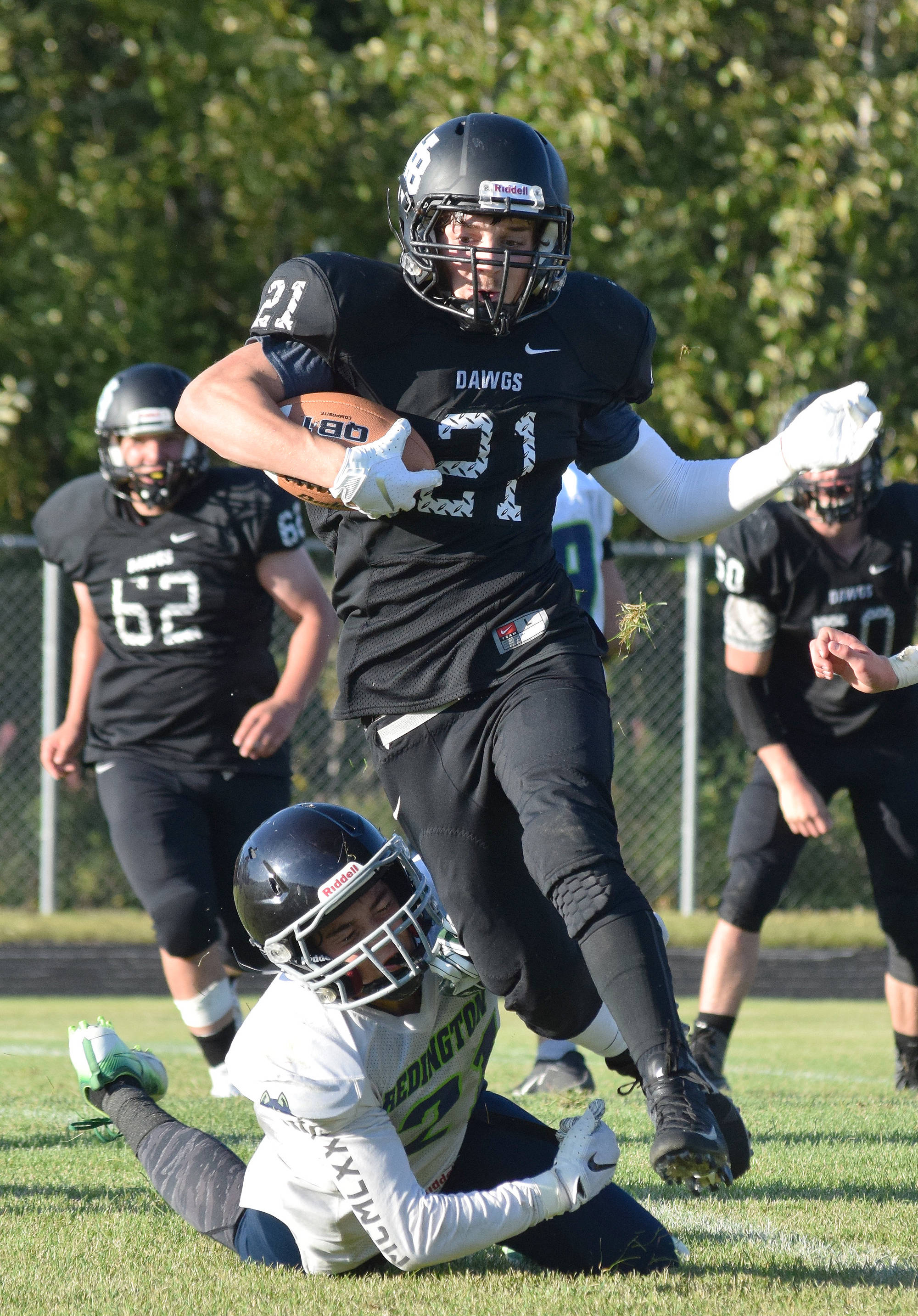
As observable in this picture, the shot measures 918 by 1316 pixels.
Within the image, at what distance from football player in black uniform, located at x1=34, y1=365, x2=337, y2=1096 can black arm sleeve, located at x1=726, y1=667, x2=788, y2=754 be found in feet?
4.78

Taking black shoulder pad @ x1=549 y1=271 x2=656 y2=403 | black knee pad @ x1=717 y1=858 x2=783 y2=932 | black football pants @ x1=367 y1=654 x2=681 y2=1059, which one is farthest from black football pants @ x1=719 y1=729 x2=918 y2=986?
black shoulder pad @ x1=549 y1=271 x2=656 y2=403

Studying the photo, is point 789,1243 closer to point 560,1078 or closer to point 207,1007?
point 560,1078

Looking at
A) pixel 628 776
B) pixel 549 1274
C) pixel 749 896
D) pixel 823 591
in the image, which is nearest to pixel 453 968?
pixel 549 1274

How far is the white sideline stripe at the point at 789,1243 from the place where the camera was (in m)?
2.78

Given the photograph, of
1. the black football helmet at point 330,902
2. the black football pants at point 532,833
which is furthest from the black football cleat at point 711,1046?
the black football helmet at point 330,902

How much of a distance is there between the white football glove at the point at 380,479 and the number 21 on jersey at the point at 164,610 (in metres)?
2.59

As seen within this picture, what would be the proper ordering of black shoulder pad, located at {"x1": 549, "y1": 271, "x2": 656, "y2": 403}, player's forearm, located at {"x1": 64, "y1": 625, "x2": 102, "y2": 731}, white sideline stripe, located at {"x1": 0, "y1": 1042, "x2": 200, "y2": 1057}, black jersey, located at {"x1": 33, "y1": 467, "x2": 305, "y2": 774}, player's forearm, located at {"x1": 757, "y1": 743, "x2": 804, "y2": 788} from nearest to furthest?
black shoulder pad, located at {"x1": 549, "y1": 271, "x2": 656, "y2": 403}
player's forearm, located at {"x1": 757, "y1": 743, "x2": 804, "y2": 788}
black jersey, located at {"x1": 33, "y1": 467, "x2": 305, "y2": 774}
player's forearm, located at {"x1": 64, "y1": 625, "x2": 102, "y2": 731}
white sideline stripe, located at {"x1": 0, "y1": 1042, "x2": 200, "y2": 1057}

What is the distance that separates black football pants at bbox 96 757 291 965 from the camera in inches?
197

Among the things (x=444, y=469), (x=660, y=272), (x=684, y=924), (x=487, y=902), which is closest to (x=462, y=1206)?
(x=487, y=902)

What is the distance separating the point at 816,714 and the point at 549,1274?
9.54ft

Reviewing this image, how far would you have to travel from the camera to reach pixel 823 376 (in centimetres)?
1094

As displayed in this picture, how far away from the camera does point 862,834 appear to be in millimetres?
5344

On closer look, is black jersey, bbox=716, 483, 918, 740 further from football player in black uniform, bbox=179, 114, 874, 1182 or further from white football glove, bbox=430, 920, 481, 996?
white football glove, bbox=430, 920, 481, 996

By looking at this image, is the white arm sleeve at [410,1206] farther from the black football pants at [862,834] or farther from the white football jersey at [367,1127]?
the black football pants at [862,834]
